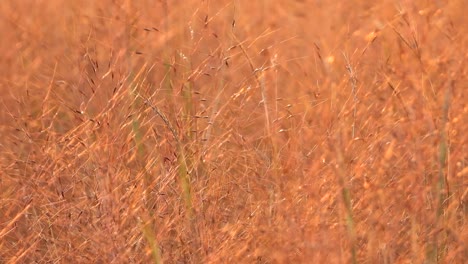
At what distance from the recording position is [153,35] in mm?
2877

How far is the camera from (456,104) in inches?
72.2

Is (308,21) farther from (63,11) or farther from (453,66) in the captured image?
(63,11)

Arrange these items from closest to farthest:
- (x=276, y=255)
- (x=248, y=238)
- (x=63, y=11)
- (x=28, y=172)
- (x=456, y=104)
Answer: (x=276, y=255), (x=248, y=238), (x=456, y=104), (x=28, y=172), (x=63, y=11)

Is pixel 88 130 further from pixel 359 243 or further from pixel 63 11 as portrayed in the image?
pixel 63 11

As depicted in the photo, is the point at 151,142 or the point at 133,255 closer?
the point at 133,255

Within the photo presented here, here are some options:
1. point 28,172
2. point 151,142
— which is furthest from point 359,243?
point 151,142

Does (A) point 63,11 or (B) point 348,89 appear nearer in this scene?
(B) point 348,89

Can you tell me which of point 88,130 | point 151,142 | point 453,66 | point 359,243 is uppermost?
point 453,66

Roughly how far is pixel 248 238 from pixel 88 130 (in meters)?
0.38

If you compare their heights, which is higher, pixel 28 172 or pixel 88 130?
pixel 88 130

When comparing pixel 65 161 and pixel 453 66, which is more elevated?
pixel 453 66

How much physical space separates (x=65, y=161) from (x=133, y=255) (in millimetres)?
277

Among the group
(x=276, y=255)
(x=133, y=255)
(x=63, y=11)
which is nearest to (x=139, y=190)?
(x=133, y=255)

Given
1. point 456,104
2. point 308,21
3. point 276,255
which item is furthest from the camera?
point 308,21
